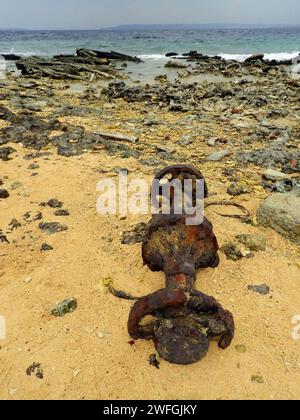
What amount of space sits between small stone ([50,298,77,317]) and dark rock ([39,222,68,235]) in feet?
3.95

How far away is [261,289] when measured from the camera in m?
3.20

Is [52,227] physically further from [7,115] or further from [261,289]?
[7,115]

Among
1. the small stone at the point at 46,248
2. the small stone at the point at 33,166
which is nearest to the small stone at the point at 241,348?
the small stone at the point at 46,248

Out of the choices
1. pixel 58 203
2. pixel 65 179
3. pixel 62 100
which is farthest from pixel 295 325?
pixel 62 100

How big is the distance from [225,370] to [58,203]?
3.08m

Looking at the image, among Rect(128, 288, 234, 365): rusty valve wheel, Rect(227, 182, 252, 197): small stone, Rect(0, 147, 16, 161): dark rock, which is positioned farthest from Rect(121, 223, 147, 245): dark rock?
Rect(0, 147, 16, 161): dark rock

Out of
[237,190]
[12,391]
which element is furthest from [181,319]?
[237,190]

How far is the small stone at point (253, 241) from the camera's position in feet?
12.2

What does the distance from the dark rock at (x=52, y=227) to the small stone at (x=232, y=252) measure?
1.89 meters

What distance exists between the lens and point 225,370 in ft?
8.07

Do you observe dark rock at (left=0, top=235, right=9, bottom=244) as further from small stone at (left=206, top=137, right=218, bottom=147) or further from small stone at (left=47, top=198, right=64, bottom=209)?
small stone at (left=206, top=137, right=218, bottom=147)

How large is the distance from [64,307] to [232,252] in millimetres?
1790

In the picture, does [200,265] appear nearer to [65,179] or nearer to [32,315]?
[32,315]

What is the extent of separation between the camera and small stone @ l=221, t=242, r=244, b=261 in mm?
3582
